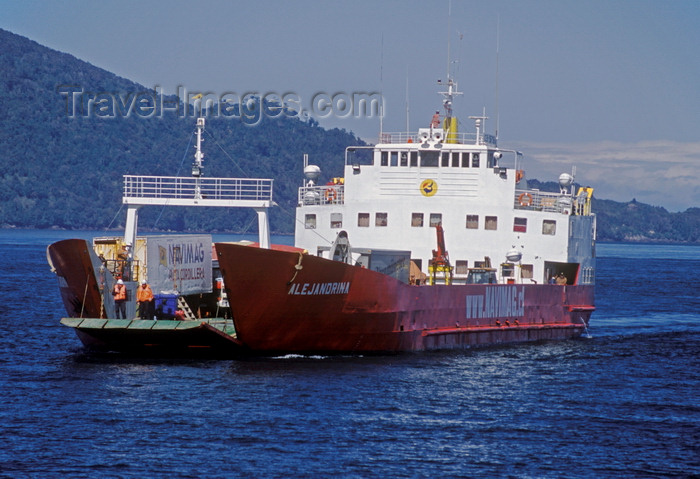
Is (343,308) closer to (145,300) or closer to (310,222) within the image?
(145,300)

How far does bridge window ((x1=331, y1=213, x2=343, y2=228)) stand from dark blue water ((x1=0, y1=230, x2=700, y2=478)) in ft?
22.8

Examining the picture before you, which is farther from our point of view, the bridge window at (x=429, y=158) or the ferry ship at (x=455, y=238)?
the bridge window at (x=429, y=158)

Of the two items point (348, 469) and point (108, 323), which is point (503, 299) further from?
point (348, 469)

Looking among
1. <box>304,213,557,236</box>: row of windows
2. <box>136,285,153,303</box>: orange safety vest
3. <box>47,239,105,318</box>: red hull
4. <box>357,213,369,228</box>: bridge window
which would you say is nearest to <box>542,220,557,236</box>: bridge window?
<box>304,213,557,236</box>: row of windows

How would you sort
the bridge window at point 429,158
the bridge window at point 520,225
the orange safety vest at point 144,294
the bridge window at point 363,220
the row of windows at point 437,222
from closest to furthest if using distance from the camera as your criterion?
the orange safety vest at point 144,294, the row of windows at point 437,222, the bridge window at point 363,220, the bridge window at point 520,225, the bridge window at point 429,158

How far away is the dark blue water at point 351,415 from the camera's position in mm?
20500

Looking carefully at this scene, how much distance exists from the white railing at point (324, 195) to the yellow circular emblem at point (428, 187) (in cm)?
305

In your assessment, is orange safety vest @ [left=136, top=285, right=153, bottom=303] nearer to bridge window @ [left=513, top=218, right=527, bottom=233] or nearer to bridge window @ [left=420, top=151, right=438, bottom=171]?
bridge window @ [left=420, top=151, right=438, bottom=171]

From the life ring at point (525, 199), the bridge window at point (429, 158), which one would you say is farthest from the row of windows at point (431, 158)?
the life ring at point (525, 199)

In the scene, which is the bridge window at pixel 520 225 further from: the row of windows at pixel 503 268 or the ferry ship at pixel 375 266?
the row of windows at pixel 503 268

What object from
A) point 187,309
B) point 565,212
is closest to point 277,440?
point 187,309

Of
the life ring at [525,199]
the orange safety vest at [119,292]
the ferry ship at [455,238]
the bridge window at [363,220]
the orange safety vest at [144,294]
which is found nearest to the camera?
the orange safety vest at [119,292]

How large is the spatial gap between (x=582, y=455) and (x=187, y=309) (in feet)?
55.5

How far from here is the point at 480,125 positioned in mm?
39781
